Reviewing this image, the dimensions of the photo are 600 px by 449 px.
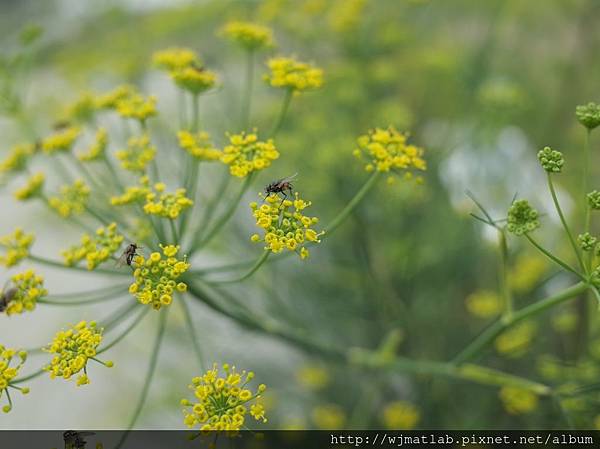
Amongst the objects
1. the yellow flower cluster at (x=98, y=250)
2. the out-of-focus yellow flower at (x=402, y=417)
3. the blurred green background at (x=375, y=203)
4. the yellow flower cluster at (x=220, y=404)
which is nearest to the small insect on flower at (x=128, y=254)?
the yellow flower cluster at (x=98, y=250)

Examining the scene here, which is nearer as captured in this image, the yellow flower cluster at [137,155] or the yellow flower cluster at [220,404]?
the yellow flower cluster at [220,404]

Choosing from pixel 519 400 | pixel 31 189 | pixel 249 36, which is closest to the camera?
pixel 31 189

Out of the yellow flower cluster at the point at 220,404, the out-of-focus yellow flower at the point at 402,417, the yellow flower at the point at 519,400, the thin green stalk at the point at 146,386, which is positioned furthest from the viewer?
the out-of-focus yellow flower at the point at 402,417

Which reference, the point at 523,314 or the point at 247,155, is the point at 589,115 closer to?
the point at 523,314

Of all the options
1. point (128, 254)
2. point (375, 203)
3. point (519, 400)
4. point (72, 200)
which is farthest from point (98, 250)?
point (375, 203)

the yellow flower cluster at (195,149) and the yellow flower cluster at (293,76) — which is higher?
the yellow flower cluster at (293,76)

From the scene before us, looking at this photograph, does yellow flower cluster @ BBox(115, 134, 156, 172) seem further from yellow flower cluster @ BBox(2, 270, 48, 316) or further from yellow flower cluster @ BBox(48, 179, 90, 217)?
yellow flower cluster @ BBox(2, 270, 48, 316)

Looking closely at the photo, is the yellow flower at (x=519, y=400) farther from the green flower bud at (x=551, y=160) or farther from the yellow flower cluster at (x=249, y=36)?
the yellow flower cluster at (x=249, y=36)
